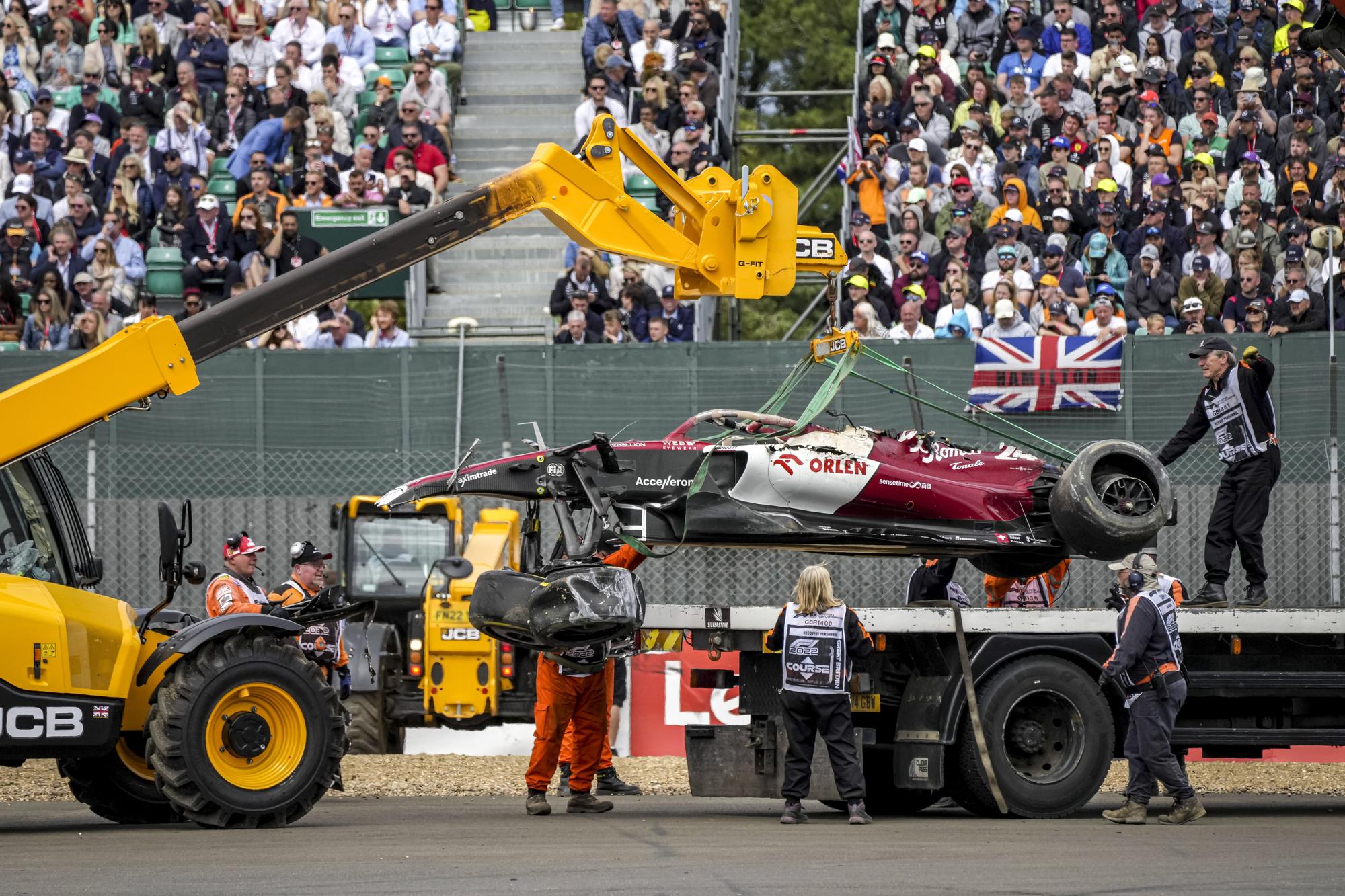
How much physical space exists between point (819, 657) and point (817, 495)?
3.16 ft

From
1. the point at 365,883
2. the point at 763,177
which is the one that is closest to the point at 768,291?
the point at 763,177

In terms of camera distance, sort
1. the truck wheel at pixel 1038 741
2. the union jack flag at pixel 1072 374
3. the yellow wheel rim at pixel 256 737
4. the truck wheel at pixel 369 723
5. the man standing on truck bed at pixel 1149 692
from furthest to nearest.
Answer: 1. the union jack flag at pixel 1072 374
2. the truck wheel at pixel 369 723
3. the truck wheel at pixel 1038 741
4. the man standing on truck bed at pixel 1149 692
5. the yellow wheel rim at pixel 256 737

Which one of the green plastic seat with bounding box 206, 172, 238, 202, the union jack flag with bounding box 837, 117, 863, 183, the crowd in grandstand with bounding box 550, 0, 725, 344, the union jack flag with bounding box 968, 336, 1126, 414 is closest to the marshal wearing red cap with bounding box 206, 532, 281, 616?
the crowd in grandstand with bounding box 550, 0, 725, 344

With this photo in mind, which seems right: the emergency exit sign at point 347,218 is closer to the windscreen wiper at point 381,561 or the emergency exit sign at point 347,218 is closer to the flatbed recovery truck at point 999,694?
the windscreen wiper at point 381,561

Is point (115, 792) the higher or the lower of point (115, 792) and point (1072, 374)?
the lower

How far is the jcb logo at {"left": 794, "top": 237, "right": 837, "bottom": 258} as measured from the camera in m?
11.3

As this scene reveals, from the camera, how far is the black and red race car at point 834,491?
439 inches

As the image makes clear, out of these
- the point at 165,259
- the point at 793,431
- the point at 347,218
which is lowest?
the point at 793,431

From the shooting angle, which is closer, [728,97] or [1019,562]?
[1019,562]

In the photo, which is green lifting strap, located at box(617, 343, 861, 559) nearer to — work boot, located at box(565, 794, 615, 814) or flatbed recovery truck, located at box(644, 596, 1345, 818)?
flatbed recovery truck, located at box(644, 596, 1345, 818)

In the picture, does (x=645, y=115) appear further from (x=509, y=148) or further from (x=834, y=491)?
(x=834, y=491)

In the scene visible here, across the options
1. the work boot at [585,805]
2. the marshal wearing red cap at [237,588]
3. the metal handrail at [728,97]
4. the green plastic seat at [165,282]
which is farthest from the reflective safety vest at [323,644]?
the metal handrail at [728,97]

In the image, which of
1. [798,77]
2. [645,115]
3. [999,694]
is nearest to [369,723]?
[999,694]

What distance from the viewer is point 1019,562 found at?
12.0m
